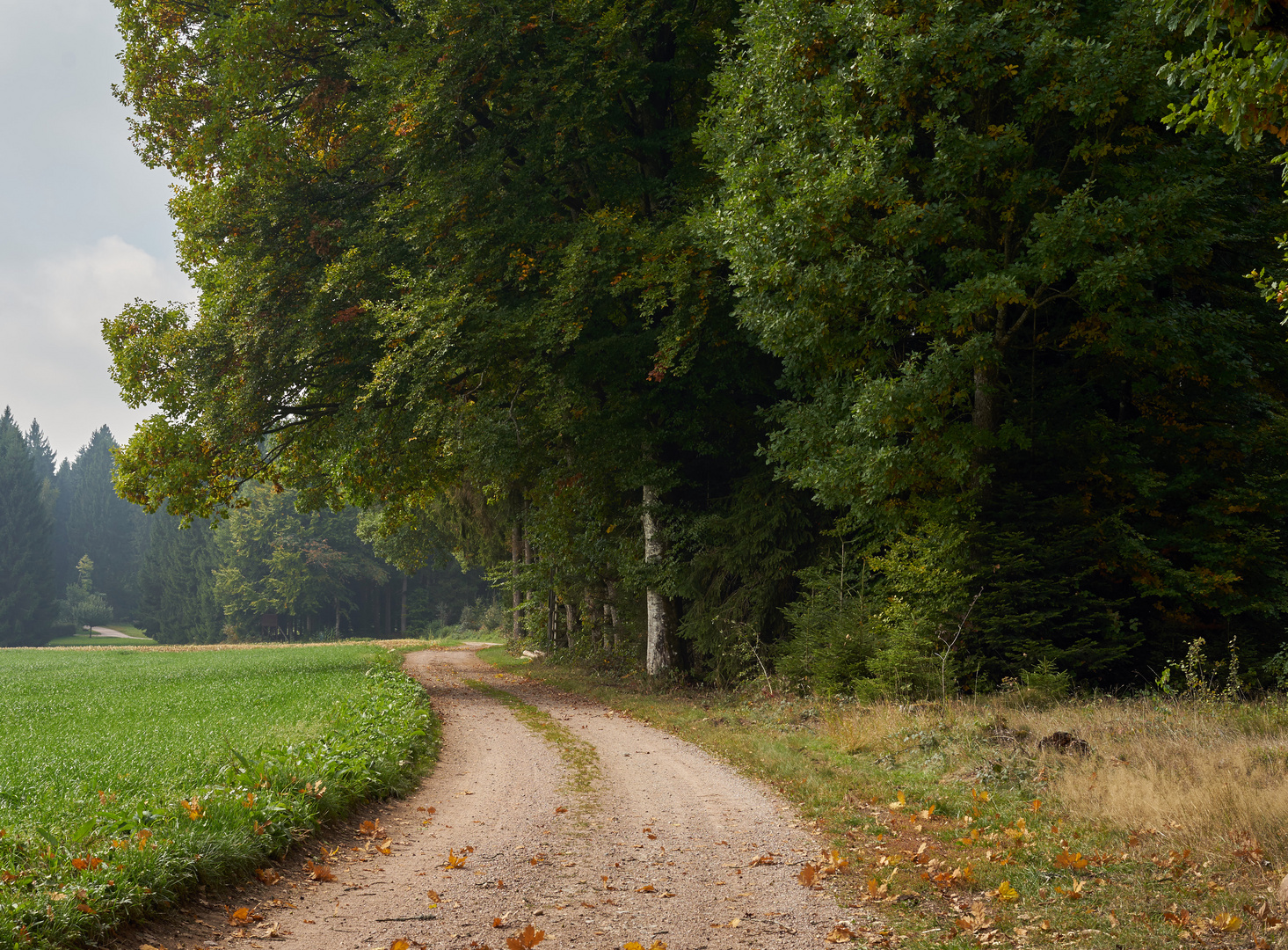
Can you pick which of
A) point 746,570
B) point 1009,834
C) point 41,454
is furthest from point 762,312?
point 41,454

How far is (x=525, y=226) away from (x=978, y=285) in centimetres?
913

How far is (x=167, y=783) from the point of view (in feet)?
23.8

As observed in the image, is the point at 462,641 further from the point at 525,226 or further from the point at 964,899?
the point at 964,899

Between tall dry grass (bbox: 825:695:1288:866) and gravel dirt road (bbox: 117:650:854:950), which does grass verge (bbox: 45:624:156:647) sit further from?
tall dry grass (bbox: 825:695:1288:866)

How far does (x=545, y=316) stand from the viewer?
15648mm

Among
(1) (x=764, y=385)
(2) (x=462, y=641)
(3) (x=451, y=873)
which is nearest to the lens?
(3) (x=451, y=873)

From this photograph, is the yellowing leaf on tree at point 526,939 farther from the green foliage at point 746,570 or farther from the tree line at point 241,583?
the tree line at point 241,583

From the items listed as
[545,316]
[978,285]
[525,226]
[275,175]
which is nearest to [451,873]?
[978,285]

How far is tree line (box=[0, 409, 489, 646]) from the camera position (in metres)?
67.1

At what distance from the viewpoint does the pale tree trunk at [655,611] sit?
17891 millimetres

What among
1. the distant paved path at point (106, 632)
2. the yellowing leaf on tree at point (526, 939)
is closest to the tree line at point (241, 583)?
the distant paved path at point (106, 632)

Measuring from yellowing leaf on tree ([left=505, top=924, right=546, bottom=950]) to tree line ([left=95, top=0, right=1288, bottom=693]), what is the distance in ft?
25.9

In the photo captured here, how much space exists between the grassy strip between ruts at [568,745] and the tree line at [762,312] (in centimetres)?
383

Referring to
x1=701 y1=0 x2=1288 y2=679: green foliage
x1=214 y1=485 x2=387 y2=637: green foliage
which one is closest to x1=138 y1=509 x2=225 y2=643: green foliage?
x1=214 y1=485 x2=387 y2=637: green foliage
